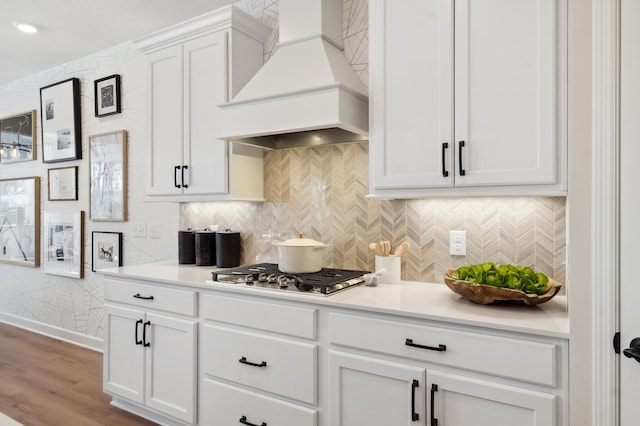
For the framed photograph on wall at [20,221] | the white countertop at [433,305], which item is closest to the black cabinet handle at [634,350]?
the white countertop at [433,305]

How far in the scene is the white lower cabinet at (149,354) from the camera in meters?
2.21

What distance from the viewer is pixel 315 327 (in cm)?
179

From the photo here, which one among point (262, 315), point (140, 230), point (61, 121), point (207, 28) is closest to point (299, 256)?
point (262, 315)

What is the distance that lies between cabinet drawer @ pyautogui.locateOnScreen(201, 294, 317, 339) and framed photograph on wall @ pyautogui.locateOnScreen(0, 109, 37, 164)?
3.58 m

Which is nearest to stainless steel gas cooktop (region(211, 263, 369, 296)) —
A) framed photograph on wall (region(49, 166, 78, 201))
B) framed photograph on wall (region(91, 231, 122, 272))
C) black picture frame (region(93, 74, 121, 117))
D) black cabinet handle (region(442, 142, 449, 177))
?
black cabinet handle (region(442, 142, 449, 177))

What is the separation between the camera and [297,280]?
192 cm

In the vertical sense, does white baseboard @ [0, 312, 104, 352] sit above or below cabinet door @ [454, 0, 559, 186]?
below

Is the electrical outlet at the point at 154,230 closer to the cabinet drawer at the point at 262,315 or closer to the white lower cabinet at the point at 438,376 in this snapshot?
the cabinet drawer at the point at 262,315

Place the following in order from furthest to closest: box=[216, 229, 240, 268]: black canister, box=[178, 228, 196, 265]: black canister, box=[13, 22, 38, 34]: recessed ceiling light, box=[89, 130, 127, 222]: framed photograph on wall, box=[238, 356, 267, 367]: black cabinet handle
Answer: box=[89, 130, 127, 222]: framed photograph on wall → box=[13, 22, 38, 34]: recessed ceiling light → box=[178, 228, 196, 265]: black canister → box=[216, 229, 240, 268]: black canister → box=[238, 356, 267, 367]: black cabinet handle

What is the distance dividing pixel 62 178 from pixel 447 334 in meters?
4.07

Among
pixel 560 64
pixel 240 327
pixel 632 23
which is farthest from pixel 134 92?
pixel 632 23

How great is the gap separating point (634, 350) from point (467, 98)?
3.59 feet

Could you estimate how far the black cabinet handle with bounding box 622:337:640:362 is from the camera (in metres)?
1.09

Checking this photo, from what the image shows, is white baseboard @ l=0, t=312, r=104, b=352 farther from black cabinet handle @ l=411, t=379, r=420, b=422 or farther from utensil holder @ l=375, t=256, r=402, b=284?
black cabinet handle @ l=411, t=379, r=420, b=422
